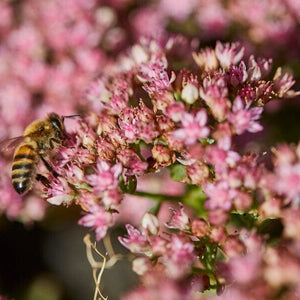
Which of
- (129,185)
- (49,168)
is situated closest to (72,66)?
(49,168)

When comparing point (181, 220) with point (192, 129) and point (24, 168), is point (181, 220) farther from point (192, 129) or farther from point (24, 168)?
point (24, 168)

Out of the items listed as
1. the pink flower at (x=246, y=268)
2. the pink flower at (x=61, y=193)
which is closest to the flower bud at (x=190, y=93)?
the pink flower at (x=61, y=193)

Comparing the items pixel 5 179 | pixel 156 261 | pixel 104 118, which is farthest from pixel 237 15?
pixel 156 261

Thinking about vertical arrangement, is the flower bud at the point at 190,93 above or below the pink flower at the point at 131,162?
above

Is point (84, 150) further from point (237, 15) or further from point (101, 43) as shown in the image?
point (237, 15)

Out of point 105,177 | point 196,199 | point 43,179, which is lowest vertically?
point 43,179

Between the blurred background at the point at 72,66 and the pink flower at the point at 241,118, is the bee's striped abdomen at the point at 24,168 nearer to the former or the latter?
the blurred background at the point at 72,66
